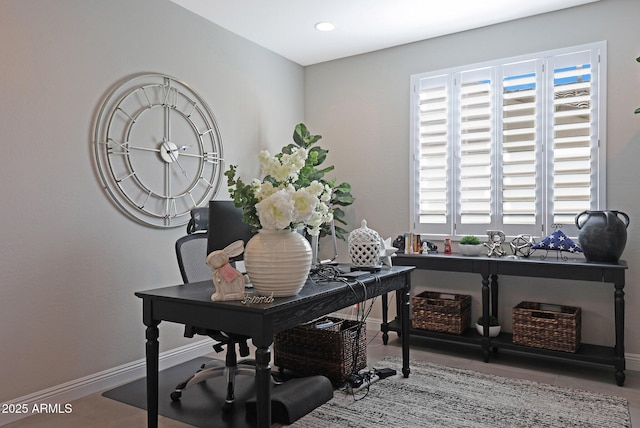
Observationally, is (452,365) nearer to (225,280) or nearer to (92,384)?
(225,280)

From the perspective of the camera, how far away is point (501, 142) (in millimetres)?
3781

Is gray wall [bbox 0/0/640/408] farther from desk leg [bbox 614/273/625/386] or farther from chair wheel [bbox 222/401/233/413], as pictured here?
chair wheel [bbox 222/401/233/413]

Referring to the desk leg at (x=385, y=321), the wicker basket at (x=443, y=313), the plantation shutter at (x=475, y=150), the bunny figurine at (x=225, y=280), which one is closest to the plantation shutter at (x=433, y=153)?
the plantation shutter at (x=475, y=150)

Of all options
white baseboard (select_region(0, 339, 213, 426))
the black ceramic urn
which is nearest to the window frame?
the black ceramic urn

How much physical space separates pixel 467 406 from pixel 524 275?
1.14 m

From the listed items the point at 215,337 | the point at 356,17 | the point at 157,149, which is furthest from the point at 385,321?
the point at 356,17

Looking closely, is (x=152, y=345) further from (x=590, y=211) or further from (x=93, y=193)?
(x=590, y=211)

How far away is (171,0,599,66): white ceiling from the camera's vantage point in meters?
3.46

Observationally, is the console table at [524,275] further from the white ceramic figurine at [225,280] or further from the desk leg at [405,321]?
the white ceramic figurine at [225,280]

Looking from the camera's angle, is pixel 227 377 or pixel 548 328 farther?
pixel 548 328

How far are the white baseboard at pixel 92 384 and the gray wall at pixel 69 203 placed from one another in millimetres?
39

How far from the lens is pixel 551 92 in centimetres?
359

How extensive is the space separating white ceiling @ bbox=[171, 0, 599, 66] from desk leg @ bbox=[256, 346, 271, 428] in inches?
104

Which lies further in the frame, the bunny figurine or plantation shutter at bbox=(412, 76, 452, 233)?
plantation shutter at bbox=(412, 76, 452, 233)
